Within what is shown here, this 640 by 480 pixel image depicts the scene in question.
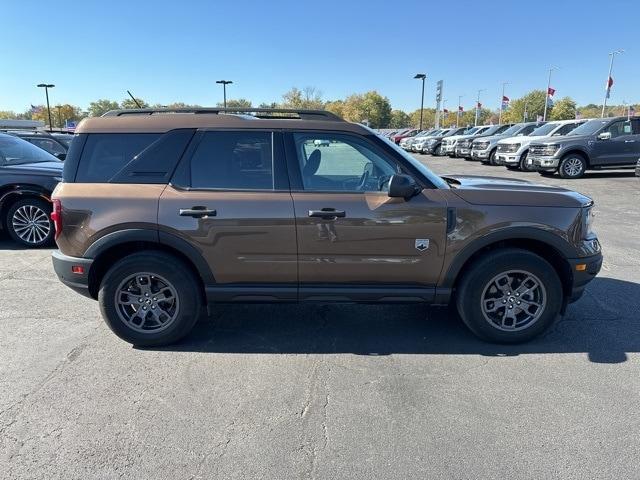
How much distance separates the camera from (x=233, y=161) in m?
3.60

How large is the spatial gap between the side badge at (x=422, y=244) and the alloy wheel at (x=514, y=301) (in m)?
0.66

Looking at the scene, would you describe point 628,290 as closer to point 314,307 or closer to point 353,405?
point 314,307

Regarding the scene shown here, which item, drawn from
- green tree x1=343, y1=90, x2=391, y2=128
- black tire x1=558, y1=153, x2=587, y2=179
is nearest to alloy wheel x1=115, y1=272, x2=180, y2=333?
black tire x1=558, y1=153, x2=587, y2=179

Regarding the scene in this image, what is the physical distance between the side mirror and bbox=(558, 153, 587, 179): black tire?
1334 centimetres

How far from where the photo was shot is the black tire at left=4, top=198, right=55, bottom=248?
675 centimetres

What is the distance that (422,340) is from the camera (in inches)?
150

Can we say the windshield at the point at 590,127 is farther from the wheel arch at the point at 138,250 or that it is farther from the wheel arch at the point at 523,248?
the wheel arch at the point at 138,250

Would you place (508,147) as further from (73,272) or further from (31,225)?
(73,272)

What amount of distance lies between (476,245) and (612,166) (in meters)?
13.9

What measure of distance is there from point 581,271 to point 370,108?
325 feet

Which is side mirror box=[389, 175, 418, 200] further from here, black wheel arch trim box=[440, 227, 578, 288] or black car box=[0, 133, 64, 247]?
black car box=[0, 133, 64, 247]

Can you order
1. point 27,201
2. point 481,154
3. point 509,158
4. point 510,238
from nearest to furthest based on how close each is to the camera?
point 510,238 < point 27,201 < point 509,158 < point 481,154

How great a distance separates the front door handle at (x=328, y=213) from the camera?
3.44 metres

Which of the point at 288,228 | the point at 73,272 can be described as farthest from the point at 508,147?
the point at 73,272
